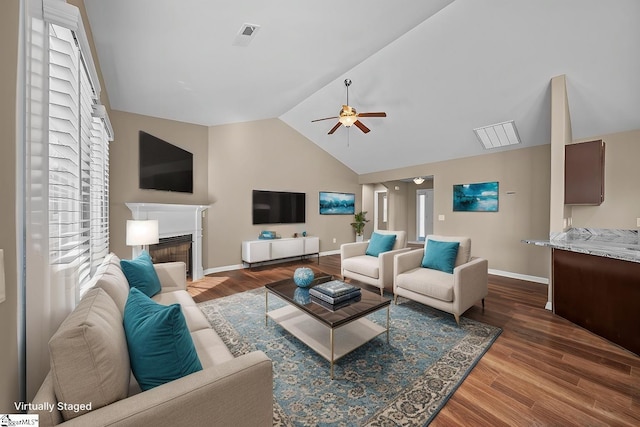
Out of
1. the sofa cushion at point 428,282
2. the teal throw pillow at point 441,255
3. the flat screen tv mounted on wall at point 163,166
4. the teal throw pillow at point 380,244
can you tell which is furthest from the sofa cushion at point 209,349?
the flat screen tv mounted on wall at point 163,166

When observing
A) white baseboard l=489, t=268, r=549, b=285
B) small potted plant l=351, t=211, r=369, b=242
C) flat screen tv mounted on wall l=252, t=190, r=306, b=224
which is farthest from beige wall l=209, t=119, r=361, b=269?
white baseboard l=489, t=268, r=549, b=285

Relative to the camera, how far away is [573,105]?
3.20 meters

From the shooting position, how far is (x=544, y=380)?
70.2 inches

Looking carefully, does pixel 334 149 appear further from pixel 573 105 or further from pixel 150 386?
pixel 150 386

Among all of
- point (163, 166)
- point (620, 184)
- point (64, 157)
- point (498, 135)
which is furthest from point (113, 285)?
point (620, 184)

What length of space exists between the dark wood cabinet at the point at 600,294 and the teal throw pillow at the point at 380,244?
1.89 meters

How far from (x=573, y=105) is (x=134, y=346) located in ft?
16.3

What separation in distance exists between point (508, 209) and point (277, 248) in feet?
14.6

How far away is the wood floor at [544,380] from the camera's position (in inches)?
58.4

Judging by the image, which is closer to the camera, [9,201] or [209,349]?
[9,201]

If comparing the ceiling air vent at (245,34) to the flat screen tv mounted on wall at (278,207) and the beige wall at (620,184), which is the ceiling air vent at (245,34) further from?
the beige wall at (620,184)

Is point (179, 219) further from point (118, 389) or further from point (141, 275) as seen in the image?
point (118, 389)

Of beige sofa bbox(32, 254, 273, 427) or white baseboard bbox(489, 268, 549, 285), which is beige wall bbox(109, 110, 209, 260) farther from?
white baseboard bbox(489, 268, 549, 285)

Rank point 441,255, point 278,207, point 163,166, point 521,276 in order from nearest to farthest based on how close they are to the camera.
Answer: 1. point 441,255
2. point 163,166
3. point 521,276
4. point 278,207
